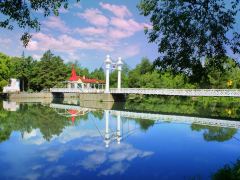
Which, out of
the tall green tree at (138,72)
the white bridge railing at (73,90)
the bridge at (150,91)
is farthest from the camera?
the tall green tree at (138,72)

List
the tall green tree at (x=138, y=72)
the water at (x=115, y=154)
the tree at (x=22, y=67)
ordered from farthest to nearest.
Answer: the tree at (x=22, y=67), the tall green tree at (x=138, y=72), the water at (x=115, y=154)

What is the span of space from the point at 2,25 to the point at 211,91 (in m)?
32.0

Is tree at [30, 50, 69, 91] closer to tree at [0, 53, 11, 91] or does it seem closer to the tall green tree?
tree at [0, 53, 11, 91]

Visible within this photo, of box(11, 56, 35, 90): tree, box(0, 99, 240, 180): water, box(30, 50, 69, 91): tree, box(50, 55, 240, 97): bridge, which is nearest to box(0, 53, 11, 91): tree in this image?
box(11, 56, 35, 90): tree

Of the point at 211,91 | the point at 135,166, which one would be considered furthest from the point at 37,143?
the point at 211,91

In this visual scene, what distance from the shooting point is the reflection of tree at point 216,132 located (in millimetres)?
17562

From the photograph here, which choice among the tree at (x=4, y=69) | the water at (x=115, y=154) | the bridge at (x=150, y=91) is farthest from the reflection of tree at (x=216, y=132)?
the tree at (x=4, y=69)

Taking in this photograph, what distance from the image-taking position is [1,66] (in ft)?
176

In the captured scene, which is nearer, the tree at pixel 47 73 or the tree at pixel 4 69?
the tree at pixel 4 69

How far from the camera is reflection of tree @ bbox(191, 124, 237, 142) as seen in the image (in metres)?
17.6

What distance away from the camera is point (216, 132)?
64.7 feet

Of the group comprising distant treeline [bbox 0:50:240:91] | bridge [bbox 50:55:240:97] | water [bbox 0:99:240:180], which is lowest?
water [bbox 0:99:240:180]

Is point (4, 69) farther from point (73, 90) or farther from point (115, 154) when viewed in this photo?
point (115, 154)

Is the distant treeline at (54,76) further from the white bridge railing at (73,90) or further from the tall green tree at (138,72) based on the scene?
the white bridge railing at (73,90)
